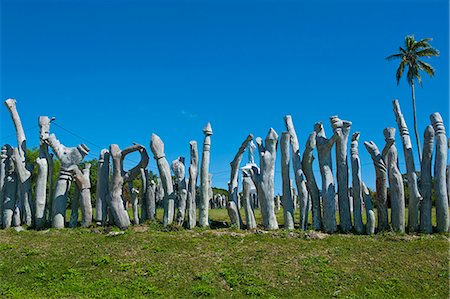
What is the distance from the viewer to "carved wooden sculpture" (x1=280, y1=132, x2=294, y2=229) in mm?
13227

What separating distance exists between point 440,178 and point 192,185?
24.1ft

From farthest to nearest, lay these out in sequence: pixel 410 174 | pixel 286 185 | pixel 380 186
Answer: pixel 286 185 → pixel 380 186 → pixel 410 174

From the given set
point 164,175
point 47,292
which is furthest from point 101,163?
point 47,292

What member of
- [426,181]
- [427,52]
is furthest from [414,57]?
[426,181]

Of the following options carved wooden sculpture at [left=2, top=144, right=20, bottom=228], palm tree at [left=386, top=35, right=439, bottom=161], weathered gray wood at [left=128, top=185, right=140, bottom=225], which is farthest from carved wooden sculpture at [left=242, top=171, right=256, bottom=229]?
palm tree at [left=386, top=35, right=439, bottom=161]

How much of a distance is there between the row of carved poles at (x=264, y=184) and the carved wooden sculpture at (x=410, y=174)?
0.03 m

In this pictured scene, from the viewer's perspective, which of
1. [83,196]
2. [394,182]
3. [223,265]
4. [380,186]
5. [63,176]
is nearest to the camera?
[223,265]

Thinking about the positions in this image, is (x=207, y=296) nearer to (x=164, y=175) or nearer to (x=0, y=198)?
(x=164, y=175)

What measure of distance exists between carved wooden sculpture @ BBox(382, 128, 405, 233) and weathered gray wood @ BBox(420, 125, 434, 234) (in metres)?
0.59

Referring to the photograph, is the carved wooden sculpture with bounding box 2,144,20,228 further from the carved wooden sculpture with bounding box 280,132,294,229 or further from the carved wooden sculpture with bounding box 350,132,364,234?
the carved wooden sculpture with bounding box 350,132,364,234

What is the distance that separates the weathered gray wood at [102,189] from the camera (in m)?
14.2

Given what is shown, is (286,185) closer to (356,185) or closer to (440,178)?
(356,185)

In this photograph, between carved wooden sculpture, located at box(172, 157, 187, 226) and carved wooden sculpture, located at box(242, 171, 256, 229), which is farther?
carved wooden sculpture, located at box(172, 157, 187, 226)

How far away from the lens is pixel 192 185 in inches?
550
